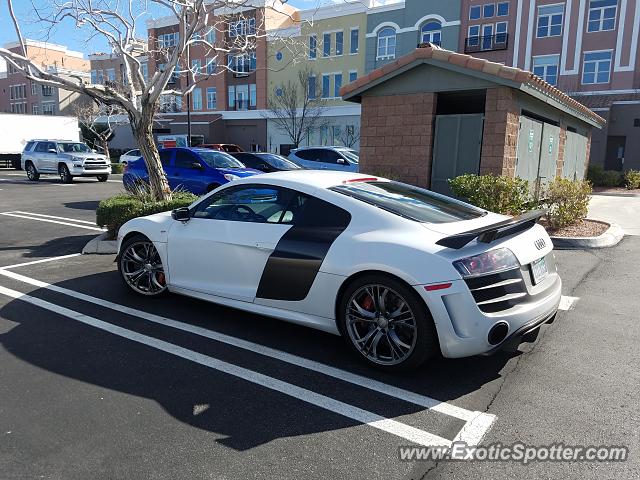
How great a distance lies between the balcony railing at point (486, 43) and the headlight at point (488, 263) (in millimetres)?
37124

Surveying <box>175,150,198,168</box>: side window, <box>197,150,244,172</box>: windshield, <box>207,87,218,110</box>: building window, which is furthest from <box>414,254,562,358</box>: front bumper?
<box>207,87,218,110</box>: building window

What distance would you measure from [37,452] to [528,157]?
10717 mm

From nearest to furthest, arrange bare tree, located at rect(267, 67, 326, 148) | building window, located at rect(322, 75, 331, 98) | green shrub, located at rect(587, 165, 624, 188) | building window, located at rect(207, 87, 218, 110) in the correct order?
green shrub, located at rect(587, 165, 624, 188) < bare tree, located at rect(267, 67, 326, 148) < building window, located at rect(322, 75, 331, 98) < building window, located at rect(207, 87, 218, 110)

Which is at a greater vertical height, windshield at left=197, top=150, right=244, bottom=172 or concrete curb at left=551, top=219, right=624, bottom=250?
windshield at left=197, top=150, right=244, bottom=172

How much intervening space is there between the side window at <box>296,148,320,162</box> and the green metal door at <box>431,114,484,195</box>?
286 inches

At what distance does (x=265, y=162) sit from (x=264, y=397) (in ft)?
41.4

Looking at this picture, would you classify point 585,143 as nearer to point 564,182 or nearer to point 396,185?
point 564,182

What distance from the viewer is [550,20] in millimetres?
34625

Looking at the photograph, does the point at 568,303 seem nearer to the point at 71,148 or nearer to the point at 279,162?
the point at 279,162

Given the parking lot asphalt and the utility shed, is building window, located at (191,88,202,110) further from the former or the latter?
the parking lot asphalt

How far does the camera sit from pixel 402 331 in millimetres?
3584

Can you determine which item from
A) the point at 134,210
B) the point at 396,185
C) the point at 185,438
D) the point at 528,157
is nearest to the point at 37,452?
the point at 185,438

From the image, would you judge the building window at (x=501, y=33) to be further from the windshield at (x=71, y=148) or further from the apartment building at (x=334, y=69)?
the windshield at (x=71, y=148)

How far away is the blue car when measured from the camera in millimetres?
12105
